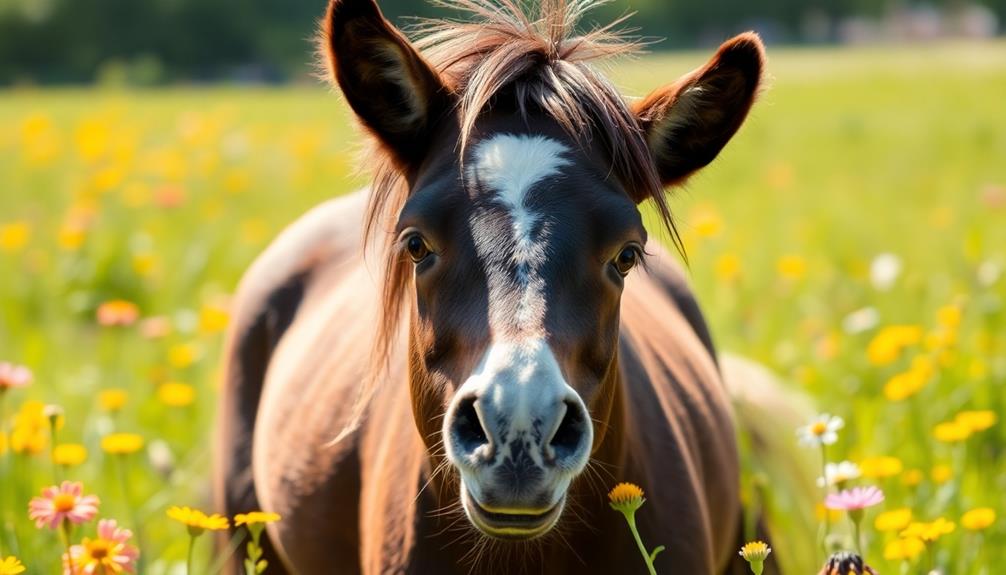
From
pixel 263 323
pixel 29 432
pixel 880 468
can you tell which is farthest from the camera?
pixel 263 323

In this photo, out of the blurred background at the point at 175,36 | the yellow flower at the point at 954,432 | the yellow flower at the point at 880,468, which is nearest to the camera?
the yellow flower at the point at 880,468

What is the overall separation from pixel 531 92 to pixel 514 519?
104 centimetres

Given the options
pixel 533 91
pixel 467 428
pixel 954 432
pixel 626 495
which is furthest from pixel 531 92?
pixel 954 432

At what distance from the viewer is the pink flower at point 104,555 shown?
2570mm

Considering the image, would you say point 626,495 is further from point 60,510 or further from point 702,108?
point 60,510

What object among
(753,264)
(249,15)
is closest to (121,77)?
(249,15)

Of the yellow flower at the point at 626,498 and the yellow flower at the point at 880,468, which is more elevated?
the yellow flower at the point at 626,498

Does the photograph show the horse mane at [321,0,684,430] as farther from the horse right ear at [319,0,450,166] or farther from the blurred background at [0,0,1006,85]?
the blurred background at [0,0,1006,85]

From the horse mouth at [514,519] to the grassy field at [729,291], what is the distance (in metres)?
1.00

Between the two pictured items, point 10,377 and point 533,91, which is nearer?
point 533,91

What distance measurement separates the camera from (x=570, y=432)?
7.57 feet

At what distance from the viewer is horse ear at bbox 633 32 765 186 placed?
291 cm

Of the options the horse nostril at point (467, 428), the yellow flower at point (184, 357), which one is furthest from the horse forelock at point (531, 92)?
the yellow flower at point (184, 357)

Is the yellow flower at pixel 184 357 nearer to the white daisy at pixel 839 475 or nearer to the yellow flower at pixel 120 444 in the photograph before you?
the yellow flower at pixel 120 444
